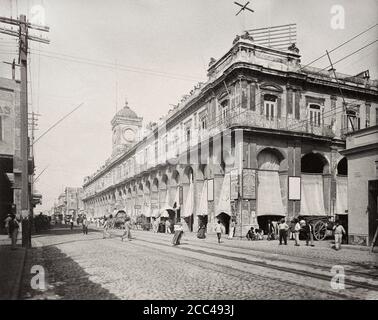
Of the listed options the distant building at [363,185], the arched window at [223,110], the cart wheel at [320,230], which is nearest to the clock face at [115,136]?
the arched window at [223,110]

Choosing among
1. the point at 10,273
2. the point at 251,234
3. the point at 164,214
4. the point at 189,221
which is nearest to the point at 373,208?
the point at 251,234

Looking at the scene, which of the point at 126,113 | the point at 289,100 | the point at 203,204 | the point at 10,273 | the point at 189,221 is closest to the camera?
the point at 10,273

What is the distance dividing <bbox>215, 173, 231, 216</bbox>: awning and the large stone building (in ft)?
0.22

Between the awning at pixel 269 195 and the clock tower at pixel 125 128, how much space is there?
44868mm

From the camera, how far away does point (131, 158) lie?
5319 cm

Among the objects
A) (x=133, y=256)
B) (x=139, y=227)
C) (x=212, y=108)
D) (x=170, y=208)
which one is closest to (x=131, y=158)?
(x=139, y=227)

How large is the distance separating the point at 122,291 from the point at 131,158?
152 feet

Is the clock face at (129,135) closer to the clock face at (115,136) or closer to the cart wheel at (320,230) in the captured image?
the clock face at (115,136)

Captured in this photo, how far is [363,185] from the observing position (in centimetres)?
1823

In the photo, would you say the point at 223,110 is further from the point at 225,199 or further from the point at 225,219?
the point at 225,219

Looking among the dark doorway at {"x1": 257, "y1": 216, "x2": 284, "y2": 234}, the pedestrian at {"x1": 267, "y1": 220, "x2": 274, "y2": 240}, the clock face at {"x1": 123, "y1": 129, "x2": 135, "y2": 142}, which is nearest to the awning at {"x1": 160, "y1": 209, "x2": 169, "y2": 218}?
the dark doorway at {"x1": 257, "y1": 216, "x2": 284, "y2": 234}

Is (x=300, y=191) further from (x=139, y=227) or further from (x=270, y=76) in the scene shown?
(x=139, y=227)

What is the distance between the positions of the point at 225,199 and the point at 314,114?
9.33m

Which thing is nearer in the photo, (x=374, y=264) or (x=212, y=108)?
(x=374, y=264)
